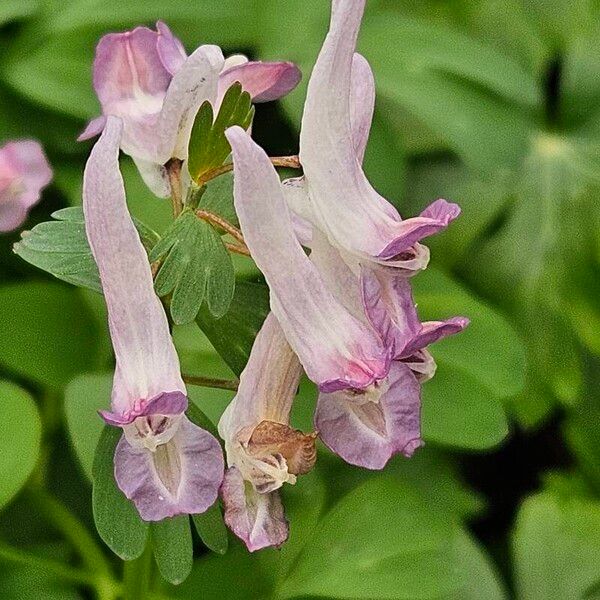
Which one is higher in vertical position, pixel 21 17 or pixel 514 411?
pixel 21 17

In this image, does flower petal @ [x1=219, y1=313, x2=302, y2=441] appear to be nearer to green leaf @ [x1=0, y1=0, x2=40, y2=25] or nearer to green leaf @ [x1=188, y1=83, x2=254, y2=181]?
green leaf @ [x1=188, y1=83, x2=254, y2=181]

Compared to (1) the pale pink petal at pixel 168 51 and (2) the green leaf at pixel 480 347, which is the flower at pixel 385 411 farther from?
(2) the green leaf at pixel 480 347

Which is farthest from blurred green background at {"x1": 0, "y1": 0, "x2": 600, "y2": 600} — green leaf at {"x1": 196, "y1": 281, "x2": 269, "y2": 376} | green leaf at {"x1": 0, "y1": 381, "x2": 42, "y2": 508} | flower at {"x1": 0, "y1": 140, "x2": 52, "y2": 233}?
green leaf at {"x1": 196, "y1": 281, "x2": 269, "y2": 376}

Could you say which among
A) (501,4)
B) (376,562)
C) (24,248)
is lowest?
(376,562)

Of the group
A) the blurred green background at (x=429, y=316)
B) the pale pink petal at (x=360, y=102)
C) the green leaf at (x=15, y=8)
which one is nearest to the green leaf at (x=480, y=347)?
the blurred green background at (x=429, y=316)

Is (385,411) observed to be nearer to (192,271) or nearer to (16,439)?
(192,271)

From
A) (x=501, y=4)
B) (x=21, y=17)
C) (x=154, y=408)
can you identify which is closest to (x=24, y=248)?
(x=154, y=408)

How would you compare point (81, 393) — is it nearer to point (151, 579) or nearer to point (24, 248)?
point (151, 579)

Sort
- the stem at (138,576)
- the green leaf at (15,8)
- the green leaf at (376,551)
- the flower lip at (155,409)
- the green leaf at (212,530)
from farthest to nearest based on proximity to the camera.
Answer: the green leaf at (15,8) → the green leaf at (376,551) → the stem at (138,576) → the green leaf at (212,530) → the flower lip at (155,409)
